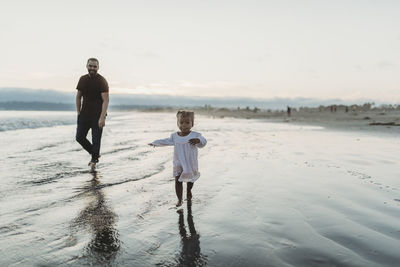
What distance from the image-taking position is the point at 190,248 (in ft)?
10.2

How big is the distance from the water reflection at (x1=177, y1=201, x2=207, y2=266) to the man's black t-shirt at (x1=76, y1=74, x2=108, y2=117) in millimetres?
4639

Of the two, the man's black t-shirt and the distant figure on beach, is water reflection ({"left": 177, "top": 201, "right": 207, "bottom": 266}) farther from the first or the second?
the man's black t-shirt

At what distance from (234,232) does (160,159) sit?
224 inches

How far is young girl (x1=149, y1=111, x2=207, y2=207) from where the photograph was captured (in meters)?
4.68

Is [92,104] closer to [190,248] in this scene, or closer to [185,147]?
[185,147]

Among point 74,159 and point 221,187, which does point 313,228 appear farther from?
point 74,159

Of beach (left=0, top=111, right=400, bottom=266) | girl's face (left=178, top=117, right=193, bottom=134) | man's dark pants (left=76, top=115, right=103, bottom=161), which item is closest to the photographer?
beach (left=0, top=111, right=400, bottom=266)

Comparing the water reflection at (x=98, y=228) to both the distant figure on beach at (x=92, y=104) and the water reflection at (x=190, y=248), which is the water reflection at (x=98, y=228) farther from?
the distant figure on beach at (x=92, y=104)

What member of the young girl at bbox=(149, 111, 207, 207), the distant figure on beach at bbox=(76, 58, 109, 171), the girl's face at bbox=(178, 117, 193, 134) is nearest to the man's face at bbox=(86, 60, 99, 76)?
the distant figure on beach at bbox=(76, 58, 109, 171)

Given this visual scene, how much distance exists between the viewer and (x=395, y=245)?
322 cm

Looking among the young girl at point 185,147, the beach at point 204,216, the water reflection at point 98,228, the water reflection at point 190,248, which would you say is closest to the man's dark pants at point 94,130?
the beach at point 204,216

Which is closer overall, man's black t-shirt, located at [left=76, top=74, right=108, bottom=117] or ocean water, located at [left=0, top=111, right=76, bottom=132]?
man's black t-shirt, located at [left=76, top=74, right=108, bottom=117]

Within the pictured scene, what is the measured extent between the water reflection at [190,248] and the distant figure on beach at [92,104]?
4.41 meters

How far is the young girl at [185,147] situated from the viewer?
4.68 m
